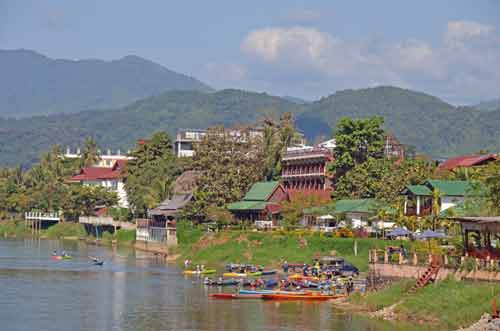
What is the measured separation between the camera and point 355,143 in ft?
371

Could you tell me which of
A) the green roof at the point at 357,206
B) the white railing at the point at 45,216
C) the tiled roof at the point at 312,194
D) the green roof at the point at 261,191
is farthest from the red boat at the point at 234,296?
the white railing at the point at 45,216

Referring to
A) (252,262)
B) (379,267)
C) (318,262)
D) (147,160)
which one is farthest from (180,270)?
(147,160)

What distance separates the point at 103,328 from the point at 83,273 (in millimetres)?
35380

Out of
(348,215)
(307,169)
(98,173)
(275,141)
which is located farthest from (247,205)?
(98,173)

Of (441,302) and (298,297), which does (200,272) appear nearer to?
(298,297)

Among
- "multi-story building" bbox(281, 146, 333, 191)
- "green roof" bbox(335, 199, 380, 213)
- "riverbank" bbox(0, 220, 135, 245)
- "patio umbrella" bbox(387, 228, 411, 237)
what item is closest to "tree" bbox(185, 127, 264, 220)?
"multi-story building" bbox(281, 146, 333, 191)

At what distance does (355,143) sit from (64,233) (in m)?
62.3

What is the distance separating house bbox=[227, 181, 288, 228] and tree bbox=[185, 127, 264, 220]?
71.5 inches

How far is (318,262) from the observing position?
8662 cm

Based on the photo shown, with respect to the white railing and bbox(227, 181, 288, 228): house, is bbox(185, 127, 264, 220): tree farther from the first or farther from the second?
the white railing

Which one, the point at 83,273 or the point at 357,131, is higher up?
the point at 357,131

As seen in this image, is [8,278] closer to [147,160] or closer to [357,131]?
[357,131]

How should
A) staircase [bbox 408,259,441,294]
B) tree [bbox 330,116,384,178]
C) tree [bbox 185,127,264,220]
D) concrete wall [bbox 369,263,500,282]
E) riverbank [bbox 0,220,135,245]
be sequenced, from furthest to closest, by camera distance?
riverbank [bbox 0,220,135,245] → tree [bbox 185,127,264,220] → tree [bbox 330,116,384,178] → staircase [bbox 408,259,441,294] → concrete wall [bbox 369,263,500,282]

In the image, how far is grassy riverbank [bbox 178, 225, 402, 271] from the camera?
88.7 metres
